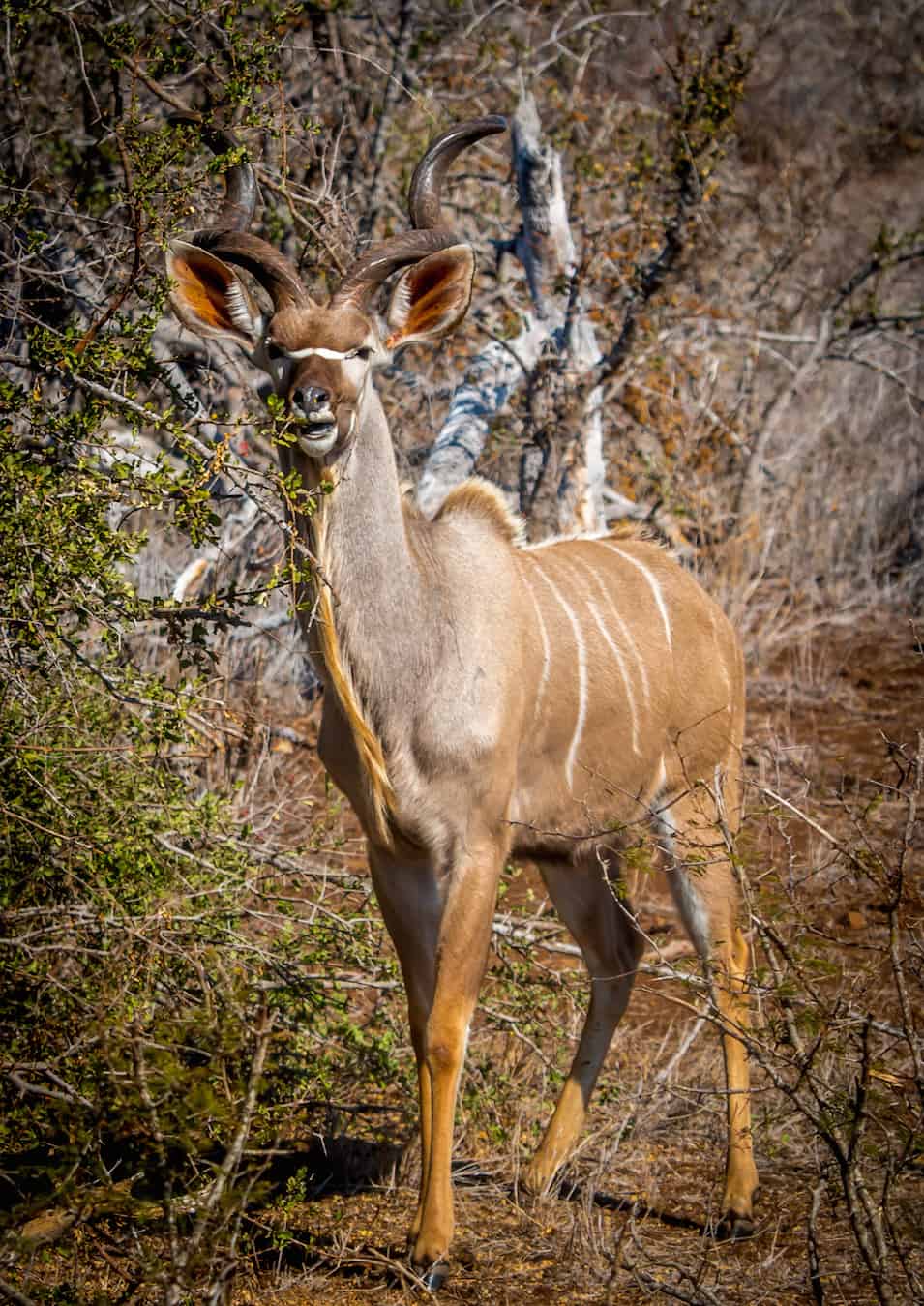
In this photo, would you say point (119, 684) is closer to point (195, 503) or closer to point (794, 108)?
point (195, 503)

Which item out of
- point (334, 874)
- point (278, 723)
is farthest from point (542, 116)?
point (334, 874)

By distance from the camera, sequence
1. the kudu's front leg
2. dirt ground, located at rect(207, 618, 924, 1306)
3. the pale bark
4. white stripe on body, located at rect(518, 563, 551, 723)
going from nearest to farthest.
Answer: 1. dirt ground, located at rect(207, 618, 924, 1306)
2. the kudu's front leg
3. white stripe on body, located at rect(518, 563, 551, 723)
4. the pale bark

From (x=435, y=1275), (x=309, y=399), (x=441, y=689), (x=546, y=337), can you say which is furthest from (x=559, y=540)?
(x=435, y=1275)

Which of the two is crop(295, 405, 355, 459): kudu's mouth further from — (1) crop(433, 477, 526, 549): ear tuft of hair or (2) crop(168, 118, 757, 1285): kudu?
(1) crop(433, 477, 526, 549): ear tuft of hair

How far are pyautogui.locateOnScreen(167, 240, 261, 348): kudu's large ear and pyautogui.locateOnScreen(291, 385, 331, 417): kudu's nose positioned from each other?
0.37 meters

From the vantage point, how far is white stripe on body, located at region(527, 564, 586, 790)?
3.35 meters

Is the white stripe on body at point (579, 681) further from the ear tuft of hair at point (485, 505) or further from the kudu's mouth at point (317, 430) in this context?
the kudu's mouth at point (317, 430)

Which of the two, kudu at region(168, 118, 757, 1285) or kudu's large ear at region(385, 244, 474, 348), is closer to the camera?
kudu at region(168, 118, 757, 1285)

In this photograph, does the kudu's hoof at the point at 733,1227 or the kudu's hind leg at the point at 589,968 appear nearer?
Answer: the kudu's hoof at the point at 733,1227

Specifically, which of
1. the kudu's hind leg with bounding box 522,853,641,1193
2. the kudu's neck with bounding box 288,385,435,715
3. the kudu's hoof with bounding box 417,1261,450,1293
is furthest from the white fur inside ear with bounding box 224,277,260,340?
the kudu's hoof with bounding box 417,1261,450,1293

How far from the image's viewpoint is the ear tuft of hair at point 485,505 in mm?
3496

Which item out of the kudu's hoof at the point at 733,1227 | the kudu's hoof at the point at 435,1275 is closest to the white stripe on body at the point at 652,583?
the kudu's hoof at the point at 733,1227

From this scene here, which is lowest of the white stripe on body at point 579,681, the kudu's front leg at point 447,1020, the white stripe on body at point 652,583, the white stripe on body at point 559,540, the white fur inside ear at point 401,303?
the kudu's front leg at point 447,1020

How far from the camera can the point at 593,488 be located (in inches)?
209
